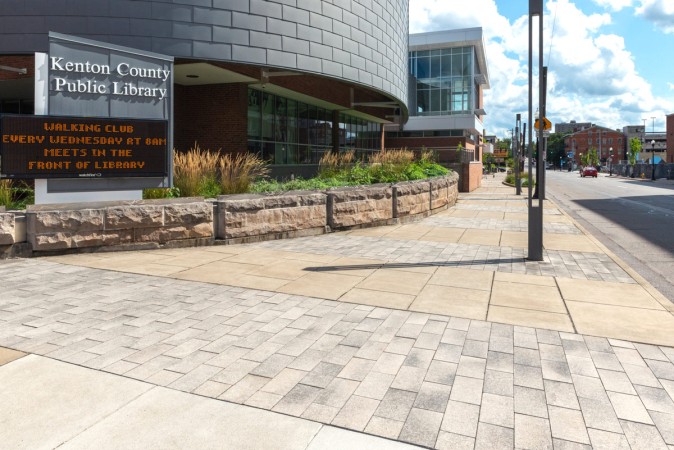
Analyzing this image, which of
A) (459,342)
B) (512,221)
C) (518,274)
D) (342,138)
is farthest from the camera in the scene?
(342,138)

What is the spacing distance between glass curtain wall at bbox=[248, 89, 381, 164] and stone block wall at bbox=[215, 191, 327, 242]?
9358mm

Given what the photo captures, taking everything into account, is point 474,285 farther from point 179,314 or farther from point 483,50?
point 483,50

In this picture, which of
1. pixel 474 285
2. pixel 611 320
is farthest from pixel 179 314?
pixel 611 320

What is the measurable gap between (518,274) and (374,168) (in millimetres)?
8220

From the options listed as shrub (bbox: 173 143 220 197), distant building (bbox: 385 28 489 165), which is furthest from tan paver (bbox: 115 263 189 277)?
distant building (bbox: 385 28 489 165)

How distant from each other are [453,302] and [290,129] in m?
18.8

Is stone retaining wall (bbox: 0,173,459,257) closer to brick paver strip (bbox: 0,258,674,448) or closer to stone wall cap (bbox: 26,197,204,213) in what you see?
stone wall cap (bbox: 26,197,204,213)

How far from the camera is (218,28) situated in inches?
581

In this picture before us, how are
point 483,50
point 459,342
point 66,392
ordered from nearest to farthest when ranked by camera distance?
1. point 66,392
2. point 459,342
3. point 483,50

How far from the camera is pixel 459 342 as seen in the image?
15.1 ft

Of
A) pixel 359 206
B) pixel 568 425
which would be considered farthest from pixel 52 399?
pixel 359 206

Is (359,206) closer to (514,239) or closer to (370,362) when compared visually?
(514,239)

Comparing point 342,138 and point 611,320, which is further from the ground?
point 342,138

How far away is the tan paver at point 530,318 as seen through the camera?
5.15 m
